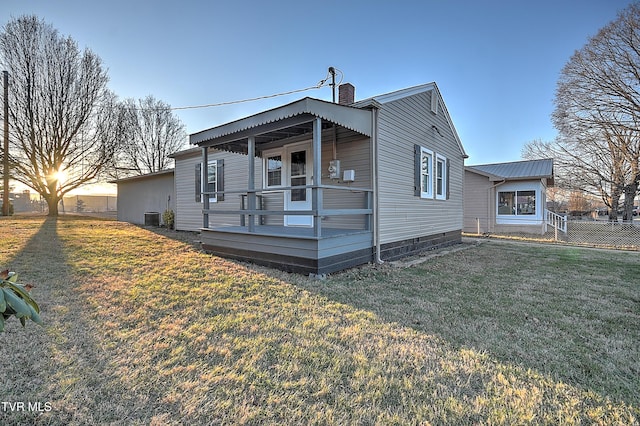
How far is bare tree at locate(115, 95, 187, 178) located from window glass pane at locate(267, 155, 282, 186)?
21480mm

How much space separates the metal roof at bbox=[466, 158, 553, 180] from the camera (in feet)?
46.0

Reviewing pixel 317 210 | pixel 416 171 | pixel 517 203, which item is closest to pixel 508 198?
pixel 517 203

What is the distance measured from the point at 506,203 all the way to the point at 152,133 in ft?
89.7

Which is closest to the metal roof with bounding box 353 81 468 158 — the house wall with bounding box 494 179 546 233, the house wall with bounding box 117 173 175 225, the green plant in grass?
the green plant in grass

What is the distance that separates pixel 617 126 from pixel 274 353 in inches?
794

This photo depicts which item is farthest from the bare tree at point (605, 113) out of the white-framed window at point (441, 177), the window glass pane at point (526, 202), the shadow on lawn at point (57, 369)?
the shadow on lawn at point (57, 369)

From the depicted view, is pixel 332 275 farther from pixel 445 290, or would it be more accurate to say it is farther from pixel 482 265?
pixel 482 265

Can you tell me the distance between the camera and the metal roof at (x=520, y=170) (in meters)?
14.0

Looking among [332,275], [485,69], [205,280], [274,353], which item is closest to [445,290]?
[332,275]

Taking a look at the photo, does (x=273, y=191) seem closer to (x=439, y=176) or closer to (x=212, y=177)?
(x=212, y=177)

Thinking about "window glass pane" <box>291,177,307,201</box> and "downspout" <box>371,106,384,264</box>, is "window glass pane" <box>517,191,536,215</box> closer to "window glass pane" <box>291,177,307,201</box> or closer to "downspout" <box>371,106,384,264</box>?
"downspout" <box>371,106,384,264</box>

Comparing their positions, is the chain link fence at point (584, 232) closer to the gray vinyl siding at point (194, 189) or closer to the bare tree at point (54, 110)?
the gray vinyl siding at point (194, 189)

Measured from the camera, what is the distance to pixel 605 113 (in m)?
15.0

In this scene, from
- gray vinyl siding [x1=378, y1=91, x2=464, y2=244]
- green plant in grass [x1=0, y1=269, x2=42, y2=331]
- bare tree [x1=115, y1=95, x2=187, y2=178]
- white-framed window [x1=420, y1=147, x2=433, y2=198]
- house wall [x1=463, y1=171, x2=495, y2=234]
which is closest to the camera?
green plant in grass [x1=0, y1=269, x2=42, y2=331]
